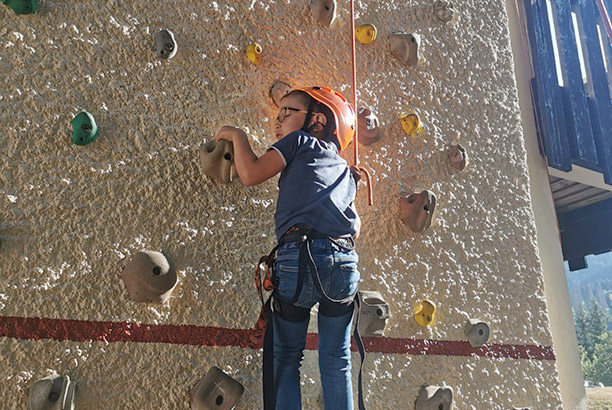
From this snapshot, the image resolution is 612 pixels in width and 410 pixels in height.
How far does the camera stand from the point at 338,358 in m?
1.26

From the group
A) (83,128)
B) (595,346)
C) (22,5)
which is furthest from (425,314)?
(595,346)

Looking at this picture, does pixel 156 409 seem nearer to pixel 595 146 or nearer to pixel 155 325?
pixel 155 325

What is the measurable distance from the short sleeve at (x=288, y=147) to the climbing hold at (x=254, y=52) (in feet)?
1.45

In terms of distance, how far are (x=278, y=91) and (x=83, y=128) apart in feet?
1.94

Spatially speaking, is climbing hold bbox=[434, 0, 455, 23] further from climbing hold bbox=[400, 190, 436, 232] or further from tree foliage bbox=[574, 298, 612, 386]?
tree foliage bbox=[574, 298, 612, 386]

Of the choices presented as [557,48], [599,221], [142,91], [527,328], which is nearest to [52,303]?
[142,91]

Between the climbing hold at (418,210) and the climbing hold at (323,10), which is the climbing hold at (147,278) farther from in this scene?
the climbing hold at (323,10)

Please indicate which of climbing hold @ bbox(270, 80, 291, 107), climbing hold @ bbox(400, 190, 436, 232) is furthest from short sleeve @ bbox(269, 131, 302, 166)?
climbing hold @ bbox(400, 190, 436, 232)

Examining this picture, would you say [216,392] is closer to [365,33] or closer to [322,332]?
[322,332]

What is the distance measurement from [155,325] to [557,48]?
3.22 meters

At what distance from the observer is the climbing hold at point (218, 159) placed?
4.82ft

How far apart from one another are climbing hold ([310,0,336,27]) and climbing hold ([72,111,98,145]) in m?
0.85

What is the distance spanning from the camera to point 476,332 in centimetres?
189

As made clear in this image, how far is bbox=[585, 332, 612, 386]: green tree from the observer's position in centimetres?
2000
